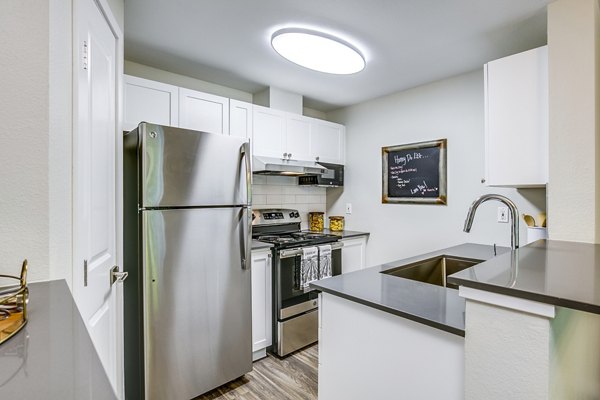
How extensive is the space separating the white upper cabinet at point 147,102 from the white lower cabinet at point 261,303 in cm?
121

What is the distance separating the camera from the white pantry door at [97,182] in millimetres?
1047

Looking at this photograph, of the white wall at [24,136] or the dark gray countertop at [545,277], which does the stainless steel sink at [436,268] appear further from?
the white wall at [24,136]

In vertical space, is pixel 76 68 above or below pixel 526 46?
below

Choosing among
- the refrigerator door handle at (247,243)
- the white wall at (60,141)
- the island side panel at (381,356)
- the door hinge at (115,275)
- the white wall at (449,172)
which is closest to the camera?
the white wall at (60,141)

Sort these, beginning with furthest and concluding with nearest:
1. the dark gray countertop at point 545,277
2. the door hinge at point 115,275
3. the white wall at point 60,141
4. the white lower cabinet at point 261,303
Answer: the white lower cabinet at point 261,303, the door hinge at point 115,275, the white wall at point 60,141, the dark gray countertop at point 545,277

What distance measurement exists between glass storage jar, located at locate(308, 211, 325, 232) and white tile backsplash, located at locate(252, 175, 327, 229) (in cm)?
5

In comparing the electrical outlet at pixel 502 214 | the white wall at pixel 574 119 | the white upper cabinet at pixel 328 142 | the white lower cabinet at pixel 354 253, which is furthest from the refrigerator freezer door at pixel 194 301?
the electrical outlet at pixel 502 214

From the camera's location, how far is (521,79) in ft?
5.81

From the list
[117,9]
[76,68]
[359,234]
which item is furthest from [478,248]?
[117,9]

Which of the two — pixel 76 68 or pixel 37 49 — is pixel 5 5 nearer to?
pixel 37 49

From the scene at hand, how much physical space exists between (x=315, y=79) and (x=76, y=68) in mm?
1964

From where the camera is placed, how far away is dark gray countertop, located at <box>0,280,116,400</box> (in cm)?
40

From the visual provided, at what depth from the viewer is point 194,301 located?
1.89m

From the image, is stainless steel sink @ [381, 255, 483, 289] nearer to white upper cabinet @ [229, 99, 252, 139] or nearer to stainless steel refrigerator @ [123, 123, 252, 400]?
stainless steel refrigerator @ [123, 123, 252, 400]
